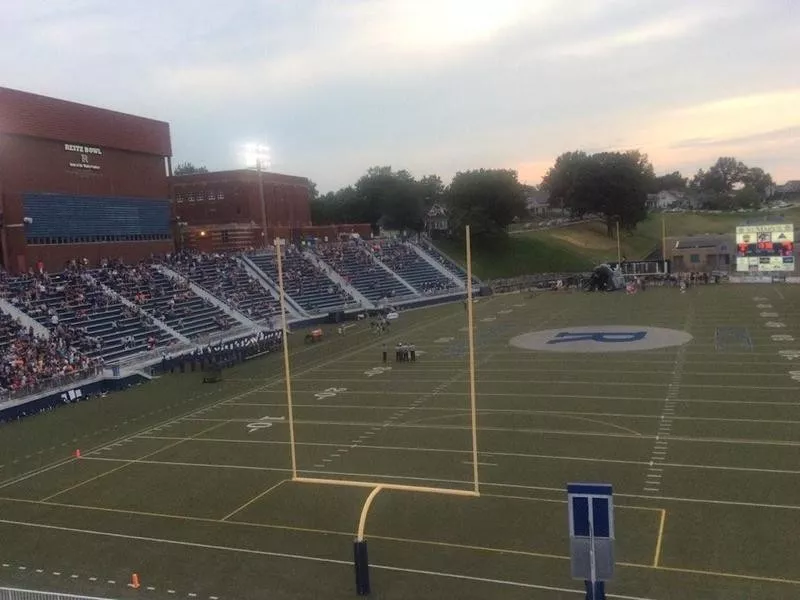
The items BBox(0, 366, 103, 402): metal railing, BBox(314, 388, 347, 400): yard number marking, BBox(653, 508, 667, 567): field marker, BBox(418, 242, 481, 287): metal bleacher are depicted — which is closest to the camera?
BBox(653, 508, 667, 567): field marker

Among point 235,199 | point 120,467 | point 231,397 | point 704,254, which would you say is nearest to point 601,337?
point 231,397

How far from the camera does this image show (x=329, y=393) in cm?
2391

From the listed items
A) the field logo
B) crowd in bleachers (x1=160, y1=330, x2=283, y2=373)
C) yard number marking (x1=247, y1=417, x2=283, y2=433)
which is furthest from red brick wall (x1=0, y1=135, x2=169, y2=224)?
the field logo

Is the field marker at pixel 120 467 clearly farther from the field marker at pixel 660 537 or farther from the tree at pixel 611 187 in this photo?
the tree at pixel 611 187

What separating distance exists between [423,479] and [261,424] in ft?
23.0

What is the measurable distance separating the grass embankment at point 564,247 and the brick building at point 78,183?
3056cm

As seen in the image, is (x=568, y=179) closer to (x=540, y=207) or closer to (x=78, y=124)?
(x=540, y=207)

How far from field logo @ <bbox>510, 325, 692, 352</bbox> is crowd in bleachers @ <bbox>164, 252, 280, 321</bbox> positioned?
645 inches

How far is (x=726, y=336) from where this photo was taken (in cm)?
3048

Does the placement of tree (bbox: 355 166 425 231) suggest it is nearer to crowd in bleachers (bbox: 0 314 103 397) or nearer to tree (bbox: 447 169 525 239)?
tree (bbox: 447 169 525 239)

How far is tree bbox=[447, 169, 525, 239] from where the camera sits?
239 feet

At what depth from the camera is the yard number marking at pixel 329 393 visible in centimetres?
2343

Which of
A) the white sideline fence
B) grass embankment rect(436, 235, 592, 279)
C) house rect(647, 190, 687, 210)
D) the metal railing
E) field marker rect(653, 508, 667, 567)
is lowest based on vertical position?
field marker rect(653, 508, 667, 567)

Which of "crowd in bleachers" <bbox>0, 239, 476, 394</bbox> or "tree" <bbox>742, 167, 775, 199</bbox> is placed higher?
"tree" <bbox>742, 167, 775, 199</bbox>
